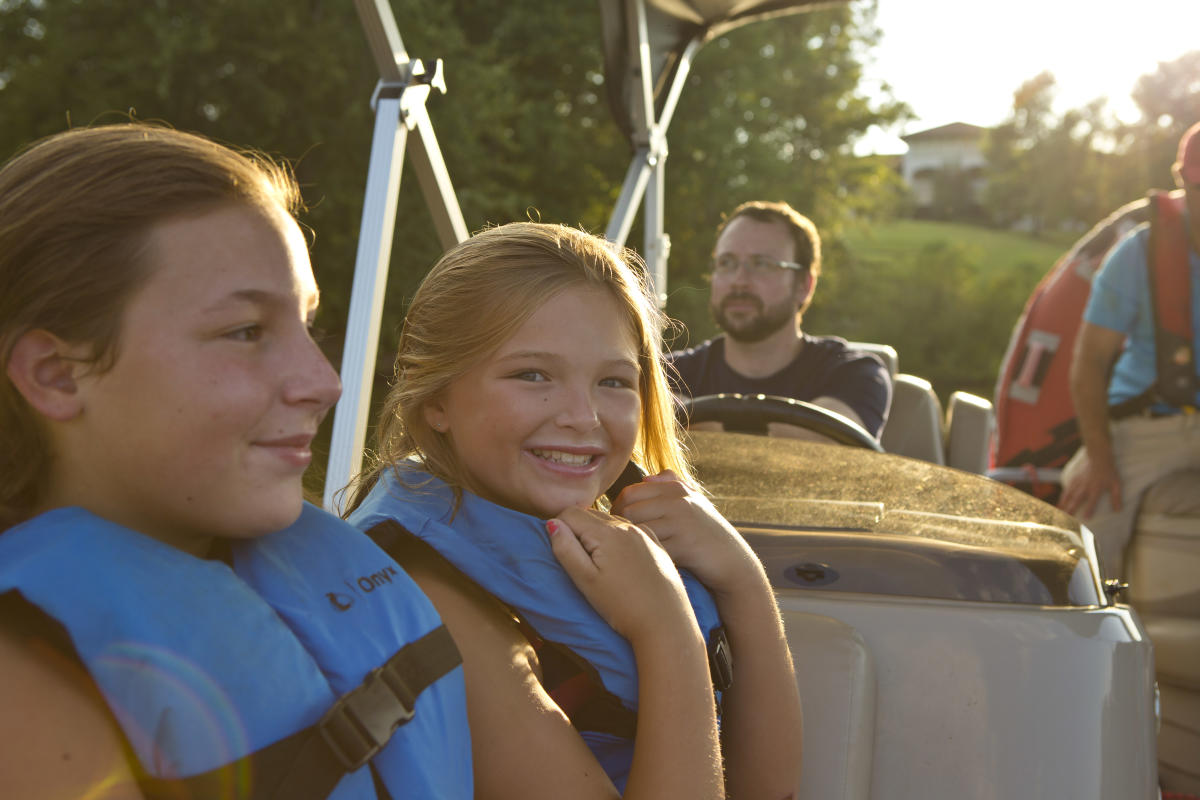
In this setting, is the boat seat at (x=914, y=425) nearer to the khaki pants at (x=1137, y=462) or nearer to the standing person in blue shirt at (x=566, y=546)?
the khaki pants at (x=1137, y=462)

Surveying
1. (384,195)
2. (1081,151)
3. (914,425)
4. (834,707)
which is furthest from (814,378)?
(1081,151)

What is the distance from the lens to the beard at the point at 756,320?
12.3 ft

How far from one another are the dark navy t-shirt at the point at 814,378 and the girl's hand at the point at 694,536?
1976 mm

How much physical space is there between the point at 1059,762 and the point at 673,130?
538 inches

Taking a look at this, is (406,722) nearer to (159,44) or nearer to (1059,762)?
(1059,762)

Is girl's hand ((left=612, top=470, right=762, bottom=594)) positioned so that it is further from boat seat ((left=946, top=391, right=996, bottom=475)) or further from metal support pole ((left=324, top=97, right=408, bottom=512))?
boat seat ((left=946, top=391, right=996, bottom=475))

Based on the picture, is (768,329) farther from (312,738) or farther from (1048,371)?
(312,738)

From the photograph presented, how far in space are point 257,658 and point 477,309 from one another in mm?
586

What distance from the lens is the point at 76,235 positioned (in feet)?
2.74

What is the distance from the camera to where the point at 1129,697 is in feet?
4.97

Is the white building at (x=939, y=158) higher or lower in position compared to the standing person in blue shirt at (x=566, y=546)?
higher

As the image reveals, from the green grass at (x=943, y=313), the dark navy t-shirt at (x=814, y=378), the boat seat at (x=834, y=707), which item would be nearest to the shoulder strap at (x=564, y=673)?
the boat seat at (x=834, y=707)

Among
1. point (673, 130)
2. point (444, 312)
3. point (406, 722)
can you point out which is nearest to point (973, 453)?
point (444, 312)

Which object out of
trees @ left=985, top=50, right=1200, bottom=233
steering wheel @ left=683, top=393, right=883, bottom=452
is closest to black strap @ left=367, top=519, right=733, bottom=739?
steering wheel @ left=683, top=393, right=883, bottom=452
